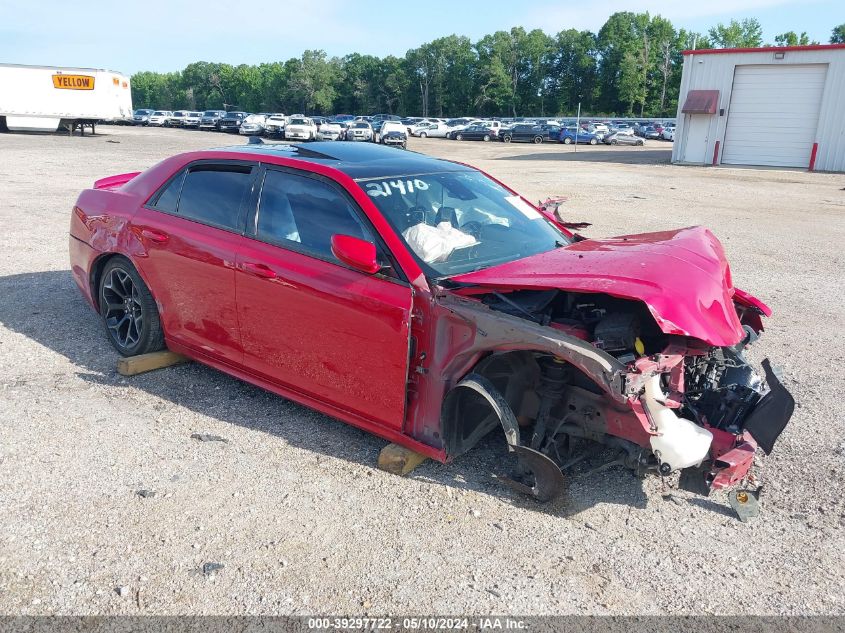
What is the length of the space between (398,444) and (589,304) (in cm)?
125

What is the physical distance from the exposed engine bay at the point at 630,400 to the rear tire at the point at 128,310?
256 cm

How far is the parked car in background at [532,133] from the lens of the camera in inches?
2015

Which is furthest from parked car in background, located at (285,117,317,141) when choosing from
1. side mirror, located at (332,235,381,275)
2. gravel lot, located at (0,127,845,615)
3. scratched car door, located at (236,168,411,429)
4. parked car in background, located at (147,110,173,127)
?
side mirror, located at (332,235,381,275)

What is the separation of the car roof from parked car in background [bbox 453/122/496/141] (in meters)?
50.2

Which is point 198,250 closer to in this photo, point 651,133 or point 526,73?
point 651,133

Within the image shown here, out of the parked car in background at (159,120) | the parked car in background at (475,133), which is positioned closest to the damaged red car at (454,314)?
the parked car in background at (475,133)

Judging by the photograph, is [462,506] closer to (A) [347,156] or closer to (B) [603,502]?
(B) [603,502]

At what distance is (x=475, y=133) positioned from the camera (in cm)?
5338

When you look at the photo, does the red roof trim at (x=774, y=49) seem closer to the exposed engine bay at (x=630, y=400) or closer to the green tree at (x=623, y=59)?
the exposed engine bay at (x=630, y=400)

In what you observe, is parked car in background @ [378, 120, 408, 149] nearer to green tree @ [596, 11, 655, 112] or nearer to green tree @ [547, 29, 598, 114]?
green tree @ [596, 11, 655, 112]

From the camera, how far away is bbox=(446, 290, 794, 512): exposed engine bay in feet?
9.91

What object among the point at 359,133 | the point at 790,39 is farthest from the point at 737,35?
the point at 359,133

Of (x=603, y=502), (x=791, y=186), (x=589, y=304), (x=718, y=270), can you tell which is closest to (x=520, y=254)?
(x=589, y=304)

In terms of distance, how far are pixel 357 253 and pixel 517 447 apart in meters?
1.22
